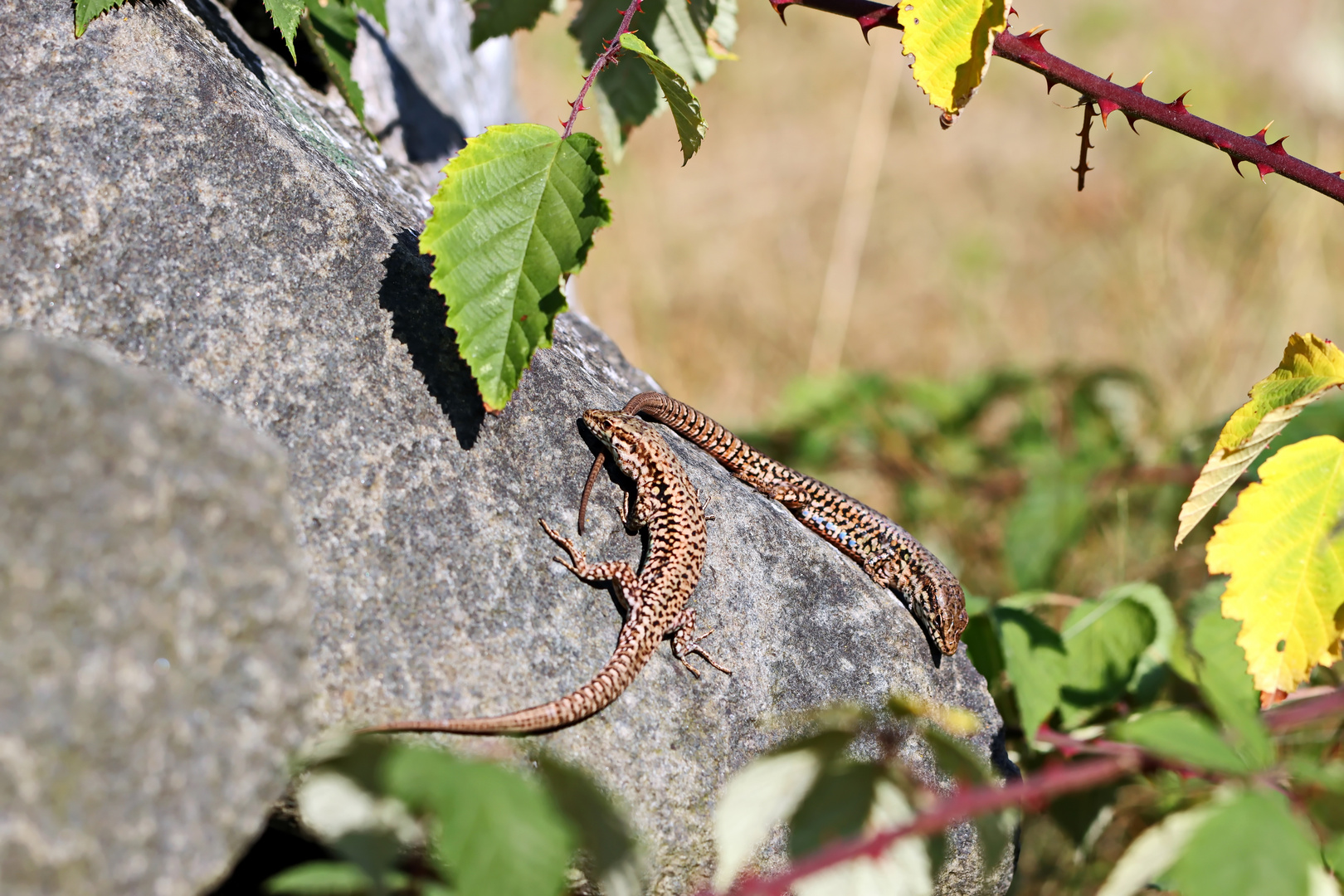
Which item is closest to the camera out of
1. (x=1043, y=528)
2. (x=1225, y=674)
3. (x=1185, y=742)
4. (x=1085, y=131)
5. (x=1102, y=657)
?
(x=1185, y=742)

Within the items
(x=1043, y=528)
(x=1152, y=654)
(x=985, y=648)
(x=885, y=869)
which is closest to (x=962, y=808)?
(x=885, y=869)

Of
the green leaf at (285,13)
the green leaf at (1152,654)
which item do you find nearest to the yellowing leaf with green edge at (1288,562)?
the green leaf at (1152,654)

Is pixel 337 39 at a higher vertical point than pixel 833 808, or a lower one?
higher

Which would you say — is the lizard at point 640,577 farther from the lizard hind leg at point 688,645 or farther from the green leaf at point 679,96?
the green leaf at point 679,96

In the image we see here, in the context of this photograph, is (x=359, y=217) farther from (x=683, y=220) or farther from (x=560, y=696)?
(x=683, y=220)

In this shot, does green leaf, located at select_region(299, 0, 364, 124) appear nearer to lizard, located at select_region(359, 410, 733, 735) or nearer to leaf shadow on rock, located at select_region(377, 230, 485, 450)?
leaf shadow on rock, located at select_region(377, 230, 485, 450)

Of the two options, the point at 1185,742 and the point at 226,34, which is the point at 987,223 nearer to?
the point at 226,34
